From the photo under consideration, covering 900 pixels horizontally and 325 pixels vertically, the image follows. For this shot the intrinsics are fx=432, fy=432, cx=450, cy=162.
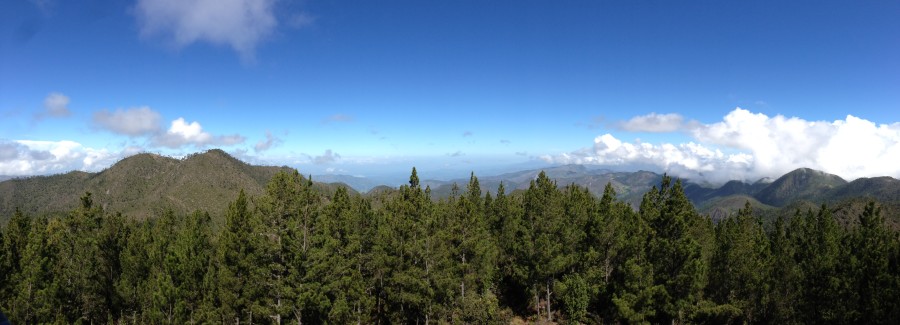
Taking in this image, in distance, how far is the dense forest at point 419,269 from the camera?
29.6 meters

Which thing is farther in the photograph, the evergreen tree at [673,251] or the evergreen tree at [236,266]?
the evergreen tree at [673,251]

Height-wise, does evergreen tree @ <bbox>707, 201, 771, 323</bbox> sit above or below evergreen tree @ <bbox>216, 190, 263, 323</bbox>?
below

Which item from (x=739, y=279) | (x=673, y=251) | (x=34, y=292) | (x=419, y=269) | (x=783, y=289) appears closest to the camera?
(x=673, y=251)

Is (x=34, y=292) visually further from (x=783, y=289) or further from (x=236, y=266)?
(x=783, y=289)

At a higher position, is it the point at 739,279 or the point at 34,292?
the point at 34,292

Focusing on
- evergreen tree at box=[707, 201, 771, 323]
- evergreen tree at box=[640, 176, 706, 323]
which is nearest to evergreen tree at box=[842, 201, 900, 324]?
evergreen tree at box=[707, 201, 771, 323]

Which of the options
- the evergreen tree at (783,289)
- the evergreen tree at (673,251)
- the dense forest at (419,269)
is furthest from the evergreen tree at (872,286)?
the evergreen tree at (673,251)

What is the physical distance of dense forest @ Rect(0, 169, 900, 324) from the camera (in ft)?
97.1

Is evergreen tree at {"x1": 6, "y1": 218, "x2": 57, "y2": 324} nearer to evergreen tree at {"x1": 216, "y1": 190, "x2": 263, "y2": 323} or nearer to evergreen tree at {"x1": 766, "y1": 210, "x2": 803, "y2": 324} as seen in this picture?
evergreen tree at {"x1": 216, "y1": 190, "x2": 263, "y2": 323}

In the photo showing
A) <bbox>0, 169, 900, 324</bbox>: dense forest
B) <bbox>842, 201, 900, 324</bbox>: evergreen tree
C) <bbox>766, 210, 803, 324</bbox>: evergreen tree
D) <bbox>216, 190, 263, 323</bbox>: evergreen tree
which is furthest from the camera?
<bbox>766, 210, 803, 324</bbox>: evergreen tree

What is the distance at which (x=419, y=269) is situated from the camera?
35.1m

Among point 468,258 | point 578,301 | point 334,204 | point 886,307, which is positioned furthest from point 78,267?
point 886,307

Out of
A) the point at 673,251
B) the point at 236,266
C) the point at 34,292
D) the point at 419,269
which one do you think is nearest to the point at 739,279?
the point at 673,251

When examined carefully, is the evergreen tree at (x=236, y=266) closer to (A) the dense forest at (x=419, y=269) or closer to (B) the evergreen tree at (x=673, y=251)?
(A) the dense forest at (x=419, y=269)
